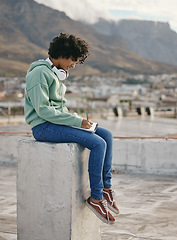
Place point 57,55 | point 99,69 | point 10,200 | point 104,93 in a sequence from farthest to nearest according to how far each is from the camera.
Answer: point 99,69
point 104,93
point 10,200
point 57,55

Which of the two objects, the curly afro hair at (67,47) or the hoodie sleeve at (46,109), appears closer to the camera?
the hoodie sleeve at (46,109)

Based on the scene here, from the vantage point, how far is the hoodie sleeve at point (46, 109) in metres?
2.83

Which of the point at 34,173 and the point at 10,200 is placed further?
the point at 10,200

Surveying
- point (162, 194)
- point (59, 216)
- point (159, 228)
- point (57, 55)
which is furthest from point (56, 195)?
point (162, 194)

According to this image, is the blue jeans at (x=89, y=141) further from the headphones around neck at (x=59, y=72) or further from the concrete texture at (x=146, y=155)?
the concrete texture at (x=146, y=155)

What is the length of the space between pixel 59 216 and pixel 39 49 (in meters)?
181

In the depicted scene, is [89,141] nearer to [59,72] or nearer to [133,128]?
[59,72]

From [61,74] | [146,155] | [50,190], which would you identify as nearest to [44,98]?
[61,74]

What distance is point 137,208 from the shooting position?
15.1 ft

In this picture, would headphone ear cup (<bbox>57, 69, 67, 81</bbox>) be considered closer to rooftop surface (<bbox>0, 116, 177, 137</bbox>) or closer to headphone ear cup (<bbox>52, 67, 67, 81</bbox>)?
headphone ear cup (<bbox>52, 67, 67, 81</bbox>)

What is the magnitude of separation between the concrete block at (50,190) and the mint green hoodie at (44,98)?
0.65 feet

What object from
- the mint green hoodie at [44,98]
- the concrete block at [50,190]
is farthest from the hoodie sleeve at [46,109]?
the concrete block at [50,190]

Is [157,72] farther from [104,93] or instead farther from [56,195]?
[56,195]

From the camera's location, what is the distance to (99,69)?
175375 millimetres
